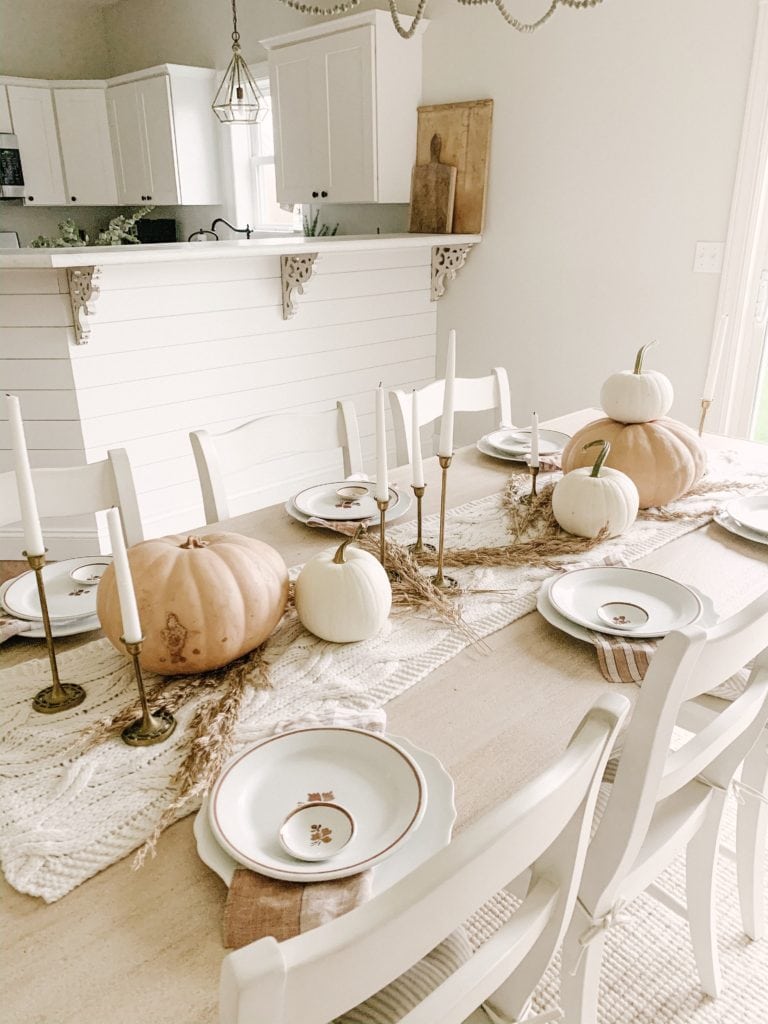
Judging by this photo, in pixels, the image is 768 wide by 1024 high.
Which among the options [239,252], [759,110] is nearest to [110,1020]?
[239,252]

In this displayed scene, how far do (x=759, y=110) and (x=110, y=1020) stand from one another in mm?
2909

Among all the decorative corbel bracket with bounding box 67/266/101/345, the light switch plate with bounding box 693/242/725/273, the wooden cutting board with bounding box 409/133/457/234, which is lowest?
the decorative corbel bracket with bounding box 67/266/101/345

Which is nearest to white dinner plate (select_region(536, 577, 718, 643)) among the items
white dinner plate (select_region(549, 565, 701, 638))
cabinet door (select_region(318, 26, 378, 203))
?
white dinner plate (select_region(549, 565, 701, 638))

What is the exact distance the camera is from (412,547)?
1.26 m

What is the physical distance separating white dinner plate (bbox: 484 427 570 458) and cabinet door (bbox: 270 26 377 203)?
6.75ft

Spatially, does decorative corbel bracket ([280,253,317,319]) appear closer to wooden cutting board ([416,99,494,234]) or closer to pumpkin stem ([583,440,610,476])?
wooden cutting board ([416,99,494,234])

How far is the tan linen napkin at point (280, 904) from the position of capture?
0.60m

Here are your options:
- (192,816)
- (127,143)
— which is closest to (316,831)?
(192,816)

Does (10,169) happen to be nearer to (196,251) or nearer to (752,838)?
(196,251)

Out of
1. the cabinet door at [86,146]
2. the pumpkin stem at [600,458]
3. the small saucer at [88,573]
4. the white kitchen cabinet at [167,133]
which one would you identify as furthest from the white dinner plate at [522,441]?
the cabinet door at [86,146]

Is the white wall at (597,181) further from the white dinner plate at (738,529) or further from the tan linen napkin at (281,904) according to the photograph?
the tan linen napkin at (281,904)

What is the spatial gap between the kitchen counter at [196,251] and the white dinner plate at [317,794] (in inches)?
80.5

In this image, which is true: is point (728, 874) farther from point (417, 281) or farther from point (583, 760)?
point (417, 281)

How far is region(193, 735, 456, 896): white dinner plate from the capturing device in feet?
2.15
